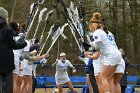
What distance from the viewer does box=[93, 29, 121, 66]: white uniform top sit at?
10117mm

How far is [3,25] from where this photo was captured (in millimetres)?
8664

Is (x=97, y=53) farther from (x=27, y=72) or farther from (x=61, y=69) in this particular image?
(x=61, y=69)

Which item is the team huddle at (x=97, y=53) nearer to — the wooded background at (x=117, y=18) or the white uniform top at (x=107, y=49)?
the white uniform top at (x=107, y=49)

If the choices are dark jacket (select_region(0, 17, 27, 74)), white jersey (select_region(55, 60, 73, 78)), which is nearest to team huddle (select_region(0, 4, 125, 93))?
dark jacket (select_region(0, 17, 27, 74))

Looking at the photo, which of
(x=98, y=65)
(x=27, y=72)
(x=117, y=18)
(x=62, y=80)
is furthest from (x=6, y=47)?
(x=117, y=18)

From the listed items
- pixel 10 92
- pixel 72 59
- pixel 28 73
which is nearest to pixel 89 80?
pixel 28 73

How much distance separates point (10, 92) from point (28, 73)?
4.67 metres

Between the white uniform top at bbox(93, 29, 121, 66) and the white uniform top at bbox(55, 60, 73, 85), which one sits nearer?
the white uniform top at bbox(93, 29, 121, 66)

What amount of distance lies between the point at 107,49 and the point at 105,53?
97mm

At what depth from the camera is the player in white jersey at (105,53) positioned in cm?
1011

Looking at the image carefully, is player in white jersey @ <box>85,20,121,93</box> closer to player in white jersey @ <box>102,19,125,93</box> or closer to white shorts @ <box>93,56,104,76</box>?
player in white jersey @ <box>102,19,125,93</box>

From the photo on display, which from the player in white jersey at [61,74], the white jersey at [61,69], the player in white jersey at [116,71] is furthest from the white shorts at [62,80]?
the player in white jersey at [116,71]

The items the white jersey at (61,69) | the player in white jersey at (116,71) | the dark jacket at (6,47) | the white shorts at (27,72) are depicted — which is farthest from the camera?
the white jersey at (61,69)

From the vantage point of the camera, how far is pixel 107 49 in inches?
407
